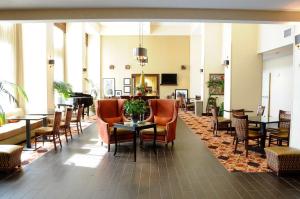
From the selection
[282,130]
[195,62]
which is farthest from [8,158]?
[195,62]

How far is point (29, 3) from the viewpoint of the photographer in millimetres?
4488

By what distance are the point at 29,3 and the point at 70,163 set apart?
10.1ft

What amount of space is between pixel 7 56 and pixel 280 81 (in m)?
9.29

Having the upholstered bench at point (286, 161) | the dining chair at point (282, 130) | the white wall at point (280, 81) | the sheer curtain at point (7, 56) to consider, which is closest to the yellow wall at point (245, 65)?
the white wall at point (280, 81)

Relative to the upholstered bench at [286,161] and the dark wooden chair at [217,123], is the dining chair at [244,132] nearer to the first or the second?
the upholstered bench at [286,161]

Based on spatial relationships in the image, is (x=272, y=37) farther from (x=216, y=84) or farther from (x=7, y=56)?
(x=7, y=56)

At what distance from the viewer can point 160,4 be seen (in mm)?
4516

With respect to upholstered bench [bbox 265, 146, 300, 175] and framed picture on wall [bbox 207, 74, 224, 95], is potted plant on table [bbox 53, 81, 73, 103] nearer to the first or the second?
framed picture on wall [bbox 207, 74, 224, 95]

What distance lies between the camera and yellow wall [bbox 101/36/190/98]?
1639 cm

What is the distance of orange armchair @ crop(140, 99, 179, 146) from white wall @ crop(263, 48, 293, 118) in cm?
463

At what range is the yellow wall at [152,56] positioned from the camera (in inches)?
645

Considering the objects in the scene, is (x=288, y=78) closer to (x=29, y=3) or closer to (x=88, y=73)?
(x=29, y=3)

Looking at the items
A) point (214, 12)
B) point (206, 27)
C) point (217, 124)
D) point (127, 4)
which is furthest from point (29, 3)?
point (206, 27)

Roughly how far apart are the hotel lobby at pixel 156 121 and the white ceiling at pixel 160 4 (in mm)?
18
